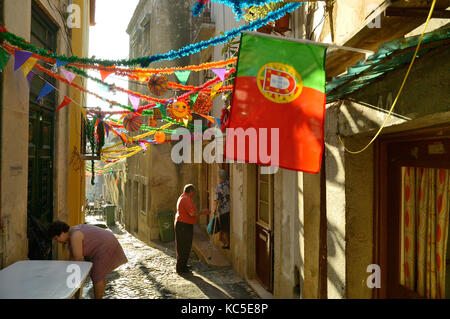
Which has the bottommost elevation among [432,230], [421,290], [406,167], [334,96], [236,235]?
[236,235]

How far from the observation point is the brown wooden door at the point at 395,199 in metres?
3.14

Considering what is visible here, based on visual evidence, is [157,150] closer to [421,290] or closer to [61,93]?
[61,93]

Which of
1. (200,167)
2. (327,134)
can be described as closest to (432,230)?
(327,134)

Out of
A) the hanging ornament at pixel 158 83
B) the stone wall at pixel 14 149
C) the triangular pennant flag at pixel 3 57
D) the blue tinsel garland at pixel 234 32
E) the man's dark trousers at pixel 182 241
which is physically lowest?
the man's dark trousers at pixel 182 241

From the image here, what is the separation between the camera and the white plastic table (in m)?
2.74

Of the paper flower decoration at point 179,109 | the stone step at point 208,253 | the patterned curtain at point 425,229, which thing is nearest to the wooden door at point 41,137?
the paper flower decoration at point 179,109

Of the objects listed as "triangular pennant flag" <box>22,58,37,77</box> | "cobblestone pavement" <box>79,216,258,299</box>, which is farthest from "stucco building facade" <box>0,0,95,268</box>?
"cobblestone pavement" <box>79,216,258,299</box>

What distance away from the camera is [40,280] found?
10.1ft

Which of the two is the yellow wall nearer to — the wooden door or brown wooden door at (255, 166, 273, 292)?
the wooden door

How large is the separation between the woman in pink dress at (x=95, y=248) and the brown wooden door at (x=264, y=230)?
2776 mm

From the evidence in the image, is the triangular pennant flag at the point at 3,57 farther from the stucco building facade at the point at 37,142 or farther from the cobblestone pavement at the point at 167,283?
the cobblestone pavement at the point at 167,283

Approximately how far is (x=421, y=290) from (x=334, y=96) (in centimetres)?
222

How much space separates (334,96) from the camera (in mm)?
3805

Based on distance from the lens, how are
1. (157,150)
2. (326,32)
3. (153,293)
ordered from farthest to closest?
(157,150) < (153,293) < (326,32)
